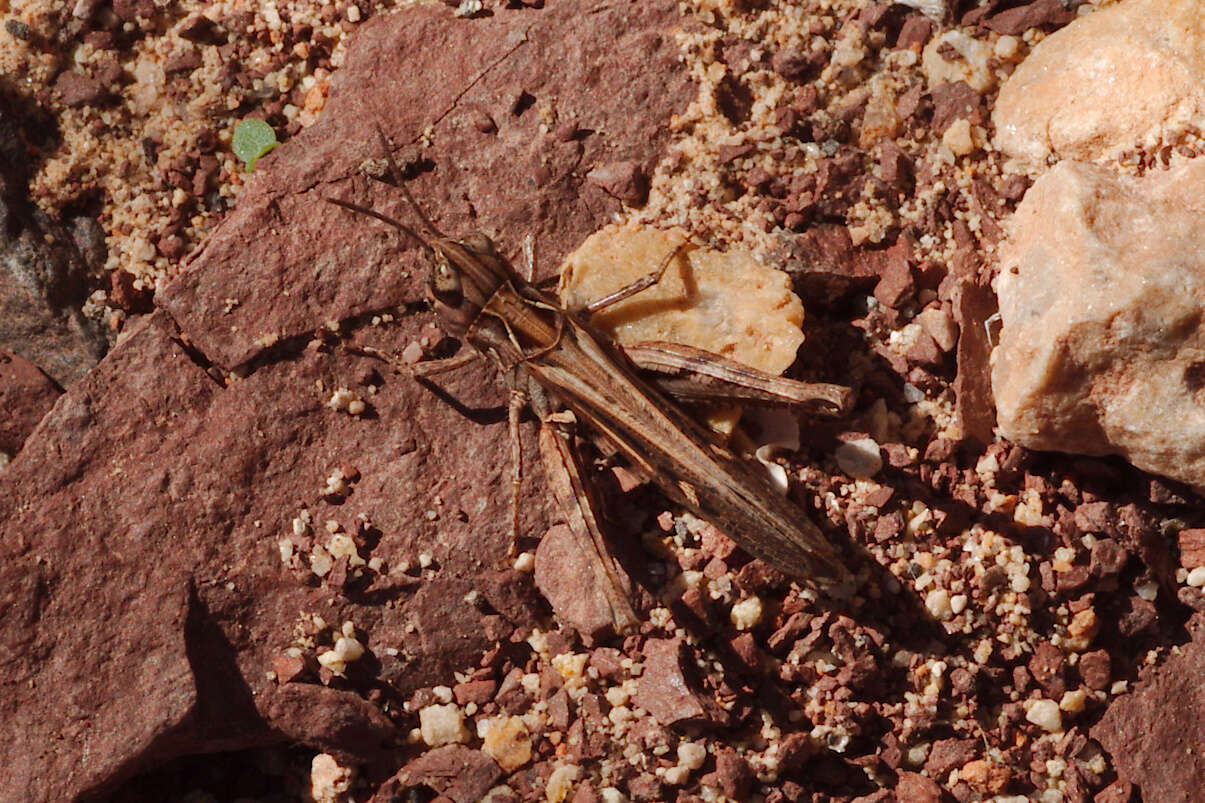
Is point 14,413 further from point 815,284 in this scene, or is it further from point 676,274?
point 815,284

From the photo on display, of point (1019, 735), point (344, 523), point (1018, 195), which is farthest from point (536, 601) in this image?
point (1018, 195)

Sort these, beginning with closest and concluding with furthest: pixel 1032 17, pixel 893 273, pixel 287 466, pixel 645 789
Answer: pixel 645 789 < pixel 287 466 < pixel 893 273 < pixel 1032 17

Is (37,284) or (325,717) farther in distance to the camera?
(37,284)

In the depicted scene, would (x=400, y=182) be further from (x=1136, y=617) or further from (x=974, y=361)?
(x=1136, y=617)

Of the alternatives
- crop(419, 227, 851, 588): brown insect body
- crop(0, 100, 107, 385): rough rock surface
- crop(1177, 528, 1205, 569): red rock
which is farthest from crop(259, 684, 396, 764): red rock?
crop(1177, 528, 1205, 569): red rock

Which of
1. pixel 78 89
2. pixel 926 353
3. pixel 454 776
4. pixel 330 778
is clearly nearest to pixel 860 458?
pixel 926 353

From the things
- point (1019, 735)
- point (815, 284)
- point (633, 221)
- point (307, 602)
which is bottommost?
point (1019, 735)

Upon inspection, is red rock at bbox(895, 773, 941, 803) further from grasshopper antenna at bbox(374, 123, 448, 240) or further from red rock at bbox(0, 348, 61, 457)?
red rock at bbox(0, 348, 61, 457)
